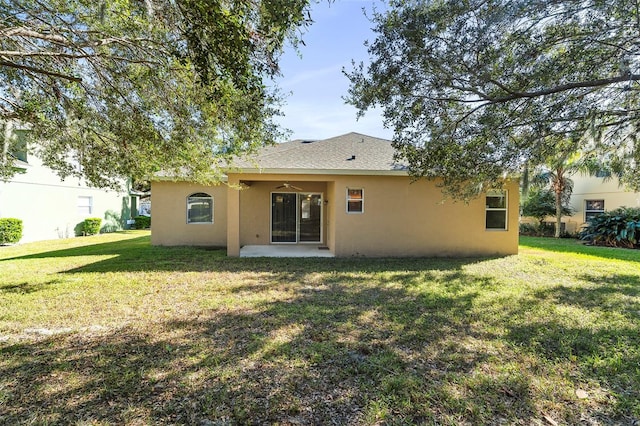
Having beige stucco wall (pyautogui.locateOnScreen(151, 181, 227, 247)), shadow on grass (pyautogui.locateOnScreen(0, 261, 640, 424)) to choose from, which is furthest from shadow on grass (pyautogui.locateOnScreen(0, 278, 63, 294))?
beige stucco wall (pyautogui.locateOnScreen(151, 181, 227, 247))

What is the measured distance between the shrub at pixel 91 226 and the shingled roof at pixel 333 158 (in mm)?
12223

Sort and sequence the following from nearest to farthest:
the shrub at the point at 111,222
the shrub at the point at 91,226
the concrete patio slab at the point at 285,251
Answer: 1. the concrete patio slab at the point at 285,251
2. the shrub at the point at 91,226
3. the shrub at the point at 111,222

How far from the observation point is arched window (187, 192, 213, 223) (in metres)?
12.4

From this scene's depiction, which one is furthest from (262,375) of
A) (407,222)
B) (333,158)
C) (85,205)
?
(85,205)

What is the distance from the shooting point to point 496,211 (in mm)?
10703

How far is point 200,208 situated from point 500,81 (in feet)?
34.8

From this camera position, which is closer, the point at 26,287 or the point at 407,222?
the point at 26,287

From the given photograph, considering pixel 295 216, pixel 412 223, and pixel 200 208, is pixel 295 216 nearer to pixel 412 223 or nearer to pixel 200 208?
pixel 200 208

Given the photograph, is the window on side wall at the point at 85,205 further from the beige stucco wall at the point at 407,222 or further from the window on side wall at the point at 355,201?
the window on side wall at the point at 355,201

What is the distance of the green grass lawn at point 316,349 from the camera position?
2.75 metres

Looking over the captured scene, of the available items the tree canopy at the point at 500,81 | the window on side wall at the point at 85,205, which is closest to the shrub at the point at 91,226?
the window on side wall at the point at 85,205

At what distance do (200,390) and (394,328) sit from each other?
263 centimetres

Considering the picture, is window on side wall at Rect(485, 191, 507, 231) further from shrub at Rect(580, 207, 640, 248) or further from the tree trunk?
the tree trunk

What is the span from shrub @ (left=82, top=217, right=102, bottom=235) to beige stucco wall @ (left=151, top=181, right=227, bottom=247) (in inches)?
325
